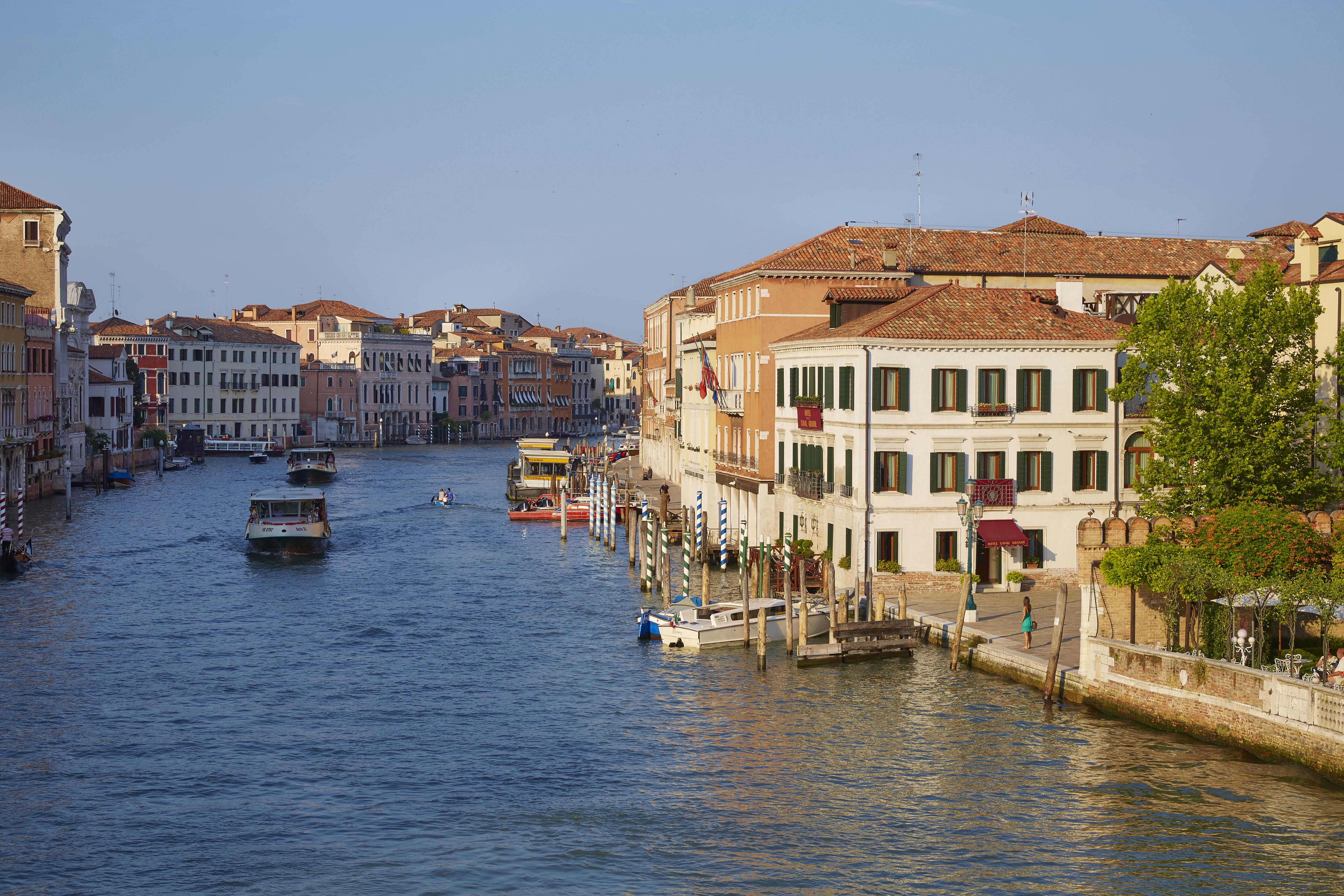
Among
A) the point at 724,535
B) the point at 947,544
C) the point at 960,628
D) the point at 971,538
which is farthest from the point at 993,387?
the point at 724,535

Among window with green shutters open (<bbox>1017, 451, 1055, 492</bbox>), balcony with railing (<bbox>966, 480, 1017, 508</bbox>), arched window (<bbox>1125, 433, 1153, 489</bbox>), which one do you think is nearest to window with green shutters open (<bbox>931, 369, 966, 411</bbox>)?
balcony with railing (<bbox>966, 480, 1017, 508</bbox>)

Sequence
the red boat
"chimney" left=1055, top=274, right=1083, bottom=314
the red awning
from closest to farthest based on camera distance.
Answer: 1. the red awning
2. "chimney" left=1055, top=274, right=1083, bottom=314
3. the red boat

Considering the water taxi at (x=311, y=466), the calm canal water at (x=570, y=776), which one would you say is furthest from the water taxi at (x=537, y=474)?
the calm canal water at (x=570, y=776)

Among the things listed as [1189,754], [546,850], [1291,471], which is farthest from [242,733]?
[1291,471]

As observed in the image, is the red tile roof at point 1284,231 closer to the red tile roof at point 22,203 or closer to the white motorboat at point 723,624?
the white motorboat at point 723,624

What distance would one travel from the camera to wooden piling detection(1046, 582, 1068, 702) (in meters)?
25.8

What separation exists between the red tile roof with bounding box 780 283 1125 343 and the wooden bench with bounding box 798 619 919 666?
8.02m

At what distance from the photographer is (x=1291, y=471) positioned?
1186 inches

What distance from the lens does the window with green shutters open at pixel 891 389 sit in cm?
3534

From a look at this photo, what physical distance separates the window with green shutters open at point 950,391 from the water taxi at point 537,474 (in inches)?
1668

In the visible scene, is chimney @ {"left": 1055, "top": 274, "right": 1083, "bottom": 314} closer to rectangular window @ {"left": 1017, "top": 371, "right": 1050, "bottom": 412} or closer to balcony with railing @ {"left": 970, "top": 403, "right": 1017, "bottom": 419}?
rectangular window @ {"left": 1017, "top": 371, "right": 1050, "bottom": 412}

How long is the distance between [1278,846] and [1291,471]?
1285 cm

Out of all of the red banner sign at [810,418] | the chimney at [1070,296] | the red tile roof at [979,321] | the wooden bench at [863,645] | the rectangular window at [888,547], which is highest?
the chimney at [1070,296]

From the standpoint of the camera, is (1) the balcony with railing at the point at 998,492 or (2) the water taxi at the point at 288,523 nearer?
(1) the balcony with railing at the point at 998,492
